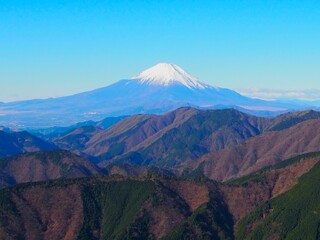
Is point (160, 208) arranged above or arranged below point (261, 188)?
below

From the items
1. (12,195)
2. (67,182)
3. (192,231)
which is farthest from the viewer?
(67,182)

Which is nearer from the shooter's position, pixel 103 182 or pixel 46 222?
pixel 46 222

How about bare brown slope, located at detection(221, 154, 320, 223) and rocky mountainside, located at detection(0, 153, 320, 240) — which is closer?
rocky mountainside, located at detection(0, 153, 320, 240)

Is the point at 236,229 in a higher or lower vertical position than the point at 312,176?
lower

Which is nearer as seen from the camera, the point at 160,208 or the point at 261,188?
the point at 160,208

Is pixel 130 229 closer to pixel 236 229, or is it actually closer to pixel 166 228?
pixel 166 228

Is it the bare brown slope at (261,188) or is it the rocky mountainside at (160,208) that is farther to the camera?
the bare brown slope at (261,188)

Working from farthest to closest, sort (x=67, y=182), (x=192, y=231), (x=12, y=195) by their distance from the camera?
(x=67, y=182) → (x=12, y=195) → (x=192, y=231)

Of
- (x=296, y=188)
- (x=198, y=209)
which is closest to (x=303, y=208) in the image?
(x=296, y=188)
